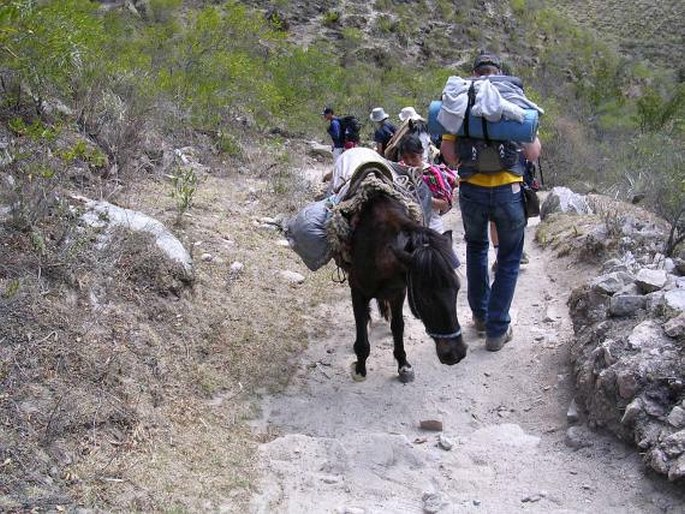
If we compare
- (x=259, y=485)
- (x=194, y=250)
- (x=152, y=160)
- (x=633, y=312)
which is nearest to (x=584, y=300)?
(x=633, y=312)

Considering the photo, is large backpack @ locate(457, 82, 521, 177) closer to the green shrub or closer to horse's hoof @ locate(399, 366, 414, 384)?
horse's hoof @ locate(399, 366, 414, 384)

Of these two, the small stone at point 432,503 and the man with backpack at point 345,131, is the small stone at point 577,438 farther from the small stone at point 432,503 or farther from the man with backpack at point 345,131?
the man with backpack at point 345,131

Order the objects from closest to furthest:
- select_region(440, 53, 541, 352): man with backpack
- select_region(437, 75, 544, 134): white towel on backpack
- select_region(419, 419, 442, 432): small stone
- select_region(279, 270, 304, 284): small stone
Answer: select_region(419, 419, 442, 432): small stone → select_region(437, 75, 544, 134): white towel on backpack → select_region(440, 53, 541, 352): man with backpack → select_region(279, 270, 304, 284): small stone

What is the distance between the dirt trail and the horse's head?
2.08 ft

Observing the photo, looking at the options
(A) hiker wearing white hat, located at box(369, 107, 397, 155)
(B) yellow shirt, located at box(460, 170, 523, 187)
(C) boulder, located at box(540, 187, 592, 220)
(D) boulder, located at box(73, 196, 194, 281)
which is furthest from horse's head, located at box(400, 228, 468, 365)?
(C) boulder, located at box(540, 187, 592, 220)

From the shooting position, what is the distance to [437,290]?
3998mm

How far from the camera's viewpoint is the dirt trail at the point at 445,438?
3.46m

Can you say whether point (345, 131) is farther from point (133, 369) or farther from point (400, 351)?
point (133, 369)

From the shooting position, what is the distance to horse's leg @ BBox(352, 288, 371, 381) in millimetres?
4945

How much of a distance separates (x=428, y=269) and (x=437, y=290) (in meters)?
0.14

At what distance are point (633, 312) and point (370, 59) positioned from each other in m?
21.0

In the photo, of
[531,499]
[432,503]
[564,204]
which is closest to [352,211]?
[432,503]

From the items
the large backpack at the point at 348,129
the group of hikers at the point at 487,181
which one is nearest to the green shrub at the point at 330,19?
the large backpack at the point at 348,129

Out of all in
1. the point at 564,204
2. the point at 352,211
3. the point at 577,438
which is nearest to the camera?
the point at 577,438
